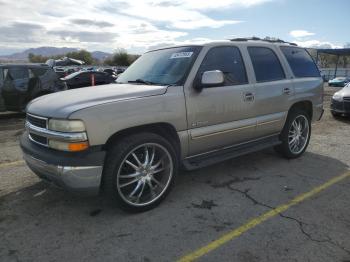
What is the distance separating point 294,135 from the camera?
6129 millimetres

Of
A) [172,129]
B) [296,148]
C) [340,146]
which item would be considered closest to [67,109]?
[172,129]

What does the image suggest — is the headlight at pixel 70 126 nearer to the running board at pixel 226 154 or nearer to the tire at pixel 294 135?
the running board at pixel 226 154

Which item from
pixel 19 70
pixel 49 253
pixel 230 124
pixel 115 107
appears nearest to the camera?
pixel 49 253

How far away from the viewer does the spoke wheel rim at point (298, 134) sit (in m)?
6.04

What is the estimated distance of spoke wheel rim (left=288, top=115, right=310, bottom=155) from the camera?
6.04 meters

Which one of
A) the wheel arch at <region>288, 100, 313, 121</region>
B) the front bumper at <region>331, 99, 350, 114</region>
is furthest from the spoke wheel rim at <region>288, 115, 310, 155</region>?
the front bumper at <region>331, 99, 350, 114</region>

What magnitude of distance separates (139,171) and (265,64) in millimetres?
2704

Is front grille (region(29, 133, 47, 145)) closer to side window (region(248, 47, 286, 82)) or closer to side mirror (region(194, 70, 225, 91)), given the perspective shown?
side mirror (region(194, 70, 225, 91))

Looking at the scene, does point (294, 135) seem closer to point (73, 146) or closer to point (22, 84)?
point (73, 146)

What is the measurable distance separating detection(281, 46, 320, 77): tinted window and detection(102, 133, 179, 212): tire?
9.75 feet

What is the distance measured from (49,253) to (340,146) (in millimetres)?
5976

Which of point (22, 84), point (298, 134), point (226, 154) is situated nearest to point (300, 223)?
point (226, 154)

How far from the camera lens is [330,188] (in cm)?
472

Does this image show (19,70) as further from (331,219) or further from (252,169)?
(331,219)
